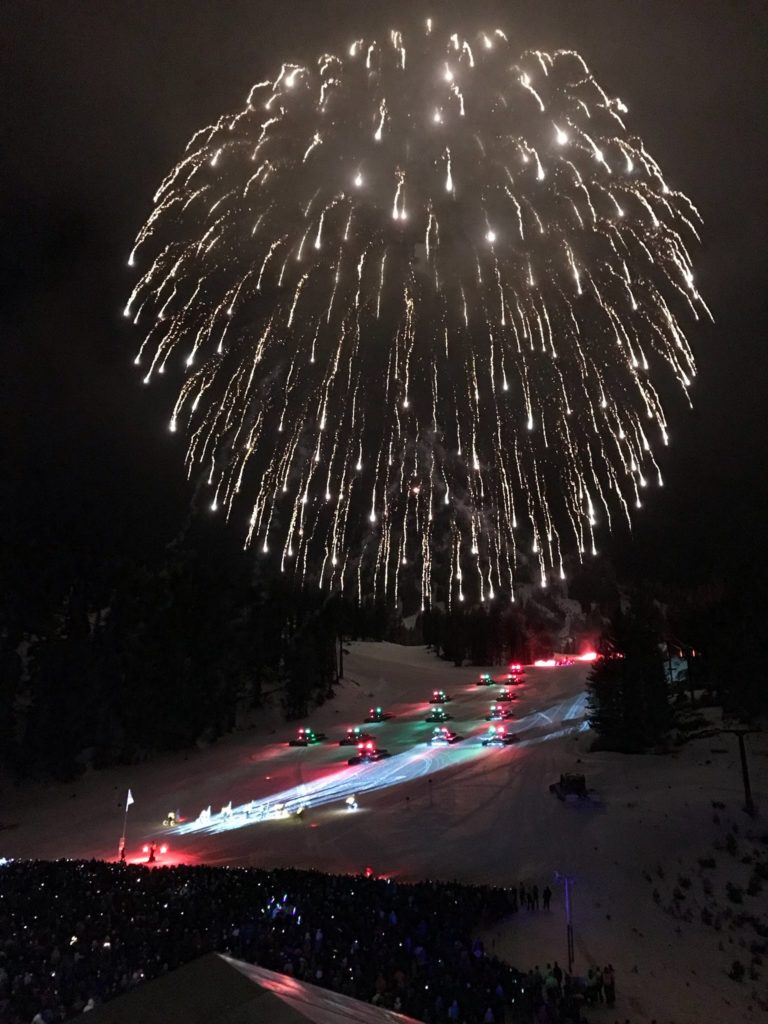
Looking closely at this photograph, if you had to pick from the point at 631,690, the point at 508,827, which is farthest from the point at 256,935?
the point at 631,690

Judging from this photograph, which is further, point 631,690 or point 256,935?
point 631,690

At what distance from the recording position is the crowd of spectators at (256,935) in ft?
37.9

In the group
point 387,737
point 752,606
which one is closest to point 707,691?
point 752,606

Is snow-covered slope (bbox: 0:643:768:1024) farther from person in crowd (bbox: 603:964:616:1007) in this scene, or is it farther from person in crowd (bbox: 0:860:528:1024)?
person in crowd (bbox: 0:860:528:1024)

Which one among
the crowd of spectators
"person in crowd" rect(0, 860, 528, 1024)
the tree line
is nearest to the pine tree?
the crowd of spectators

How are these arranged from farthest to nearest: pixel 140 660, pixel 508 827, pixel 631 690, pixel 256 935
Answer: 1. pixel 140 660
2. pixel 631 690
3. pixel 508 827
4. pixel 256 935

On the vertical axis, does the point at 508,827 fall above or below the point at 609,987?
below

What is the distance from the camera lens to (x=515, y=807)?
87.6 ft

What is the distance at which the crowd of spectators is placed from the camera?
11.5 meters

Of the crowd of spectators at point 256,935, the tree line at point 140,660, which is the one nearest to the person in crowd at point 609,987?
the crowd of spectators at point 256,935

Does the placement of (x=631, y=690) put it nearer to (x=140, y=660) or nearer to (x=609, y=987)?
(x=609, y=987)

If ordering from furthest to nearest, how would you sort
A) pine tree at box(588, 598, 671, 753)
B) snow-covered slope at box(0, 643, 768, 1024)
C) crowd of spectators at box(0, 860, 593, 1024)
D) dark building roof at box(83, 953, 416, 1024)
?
pine tree at box(588, 598, 671, 753)
snow-covered slope at box(0, 643, 768, 1024)
crowd of spectators at box(0, 860, 593, 1024)
dark building roof at box(83, 953, 416, 1024)

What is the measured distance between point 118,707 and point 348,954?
1412 inches

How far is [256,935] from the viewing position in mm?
13617
